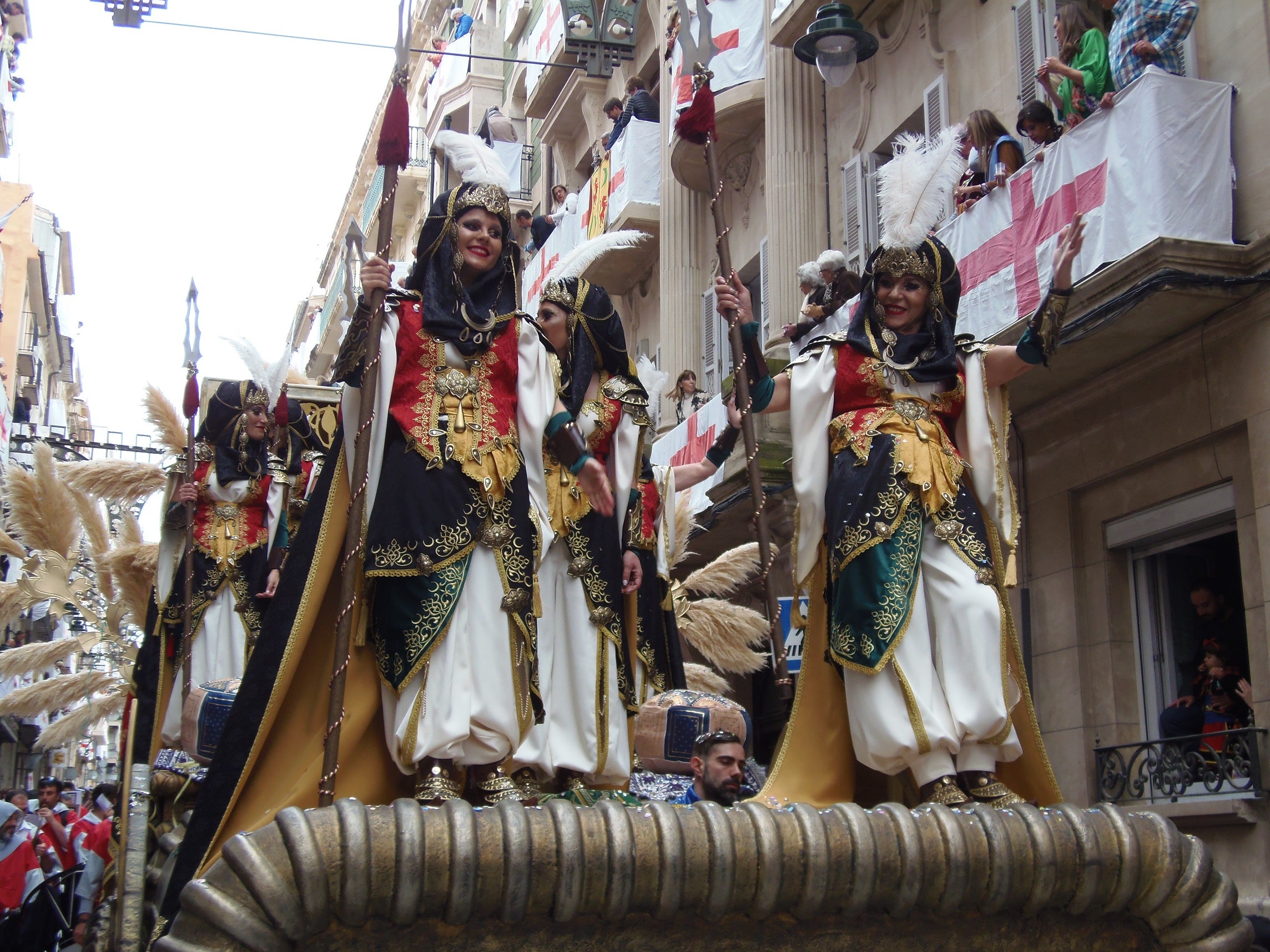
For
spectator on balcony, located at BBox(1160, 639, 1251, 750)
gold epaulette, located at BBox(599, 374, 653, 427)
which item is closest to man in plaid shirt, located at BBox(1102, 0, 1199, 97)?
spectator on balcony, located at BBox(1160, 639, 1251, 750)

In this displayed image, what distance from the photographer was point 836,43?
14.5 m

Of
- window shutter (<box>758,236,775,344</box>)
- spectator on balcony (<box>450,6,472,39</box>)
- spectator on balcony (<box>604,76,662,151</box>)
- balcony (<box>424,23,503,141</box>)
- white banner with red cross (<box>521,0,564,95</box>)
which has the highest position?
spectator on balcony (<box>450,6,472,39</box>)

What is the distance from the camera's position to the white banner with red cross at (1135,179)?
30.1 feet

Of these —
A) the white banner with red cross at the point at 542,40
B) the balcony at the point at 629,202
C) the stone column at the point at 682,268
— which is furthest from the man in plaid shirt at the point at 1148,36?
the white banner with red cross at the point at 542,40

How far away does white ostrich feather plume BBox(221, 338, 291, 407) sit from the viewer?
8539mm

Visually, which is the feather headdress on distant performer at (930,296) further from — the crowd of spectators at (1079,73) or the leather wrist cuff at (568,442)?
the crowd of spectators at (1079,73)

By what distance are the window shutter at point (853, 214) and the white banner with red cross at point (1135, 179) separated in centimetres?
488

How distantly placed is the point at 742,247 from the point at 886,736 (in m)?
14.5

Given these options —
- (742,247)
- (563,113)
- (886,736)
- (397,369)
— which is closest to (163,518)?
(397,369)

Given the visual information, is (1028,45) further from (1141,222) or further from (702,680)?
(702,680)

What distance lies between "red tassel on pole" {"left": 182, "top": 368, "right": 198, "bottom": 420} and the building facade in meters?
2.09

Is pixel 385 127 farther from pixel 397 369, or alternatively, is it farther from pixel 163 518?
pixel 163 518

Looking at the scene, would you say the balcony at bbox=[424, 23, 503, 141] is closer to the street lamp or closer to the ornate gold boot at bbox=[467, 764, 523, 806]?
the street lamp

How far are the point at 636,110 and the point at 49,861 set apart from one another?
507 inches
